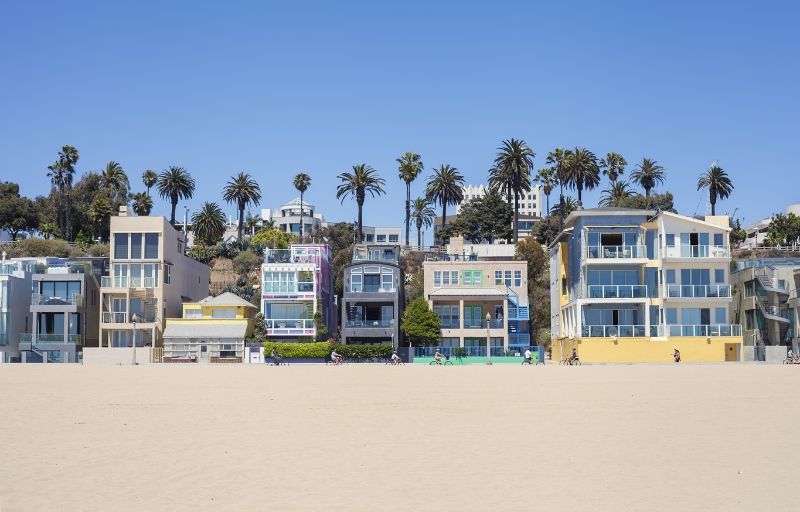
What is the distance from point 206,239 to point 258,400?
91.4 m

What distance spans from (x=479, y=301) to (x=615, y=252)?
1262cm

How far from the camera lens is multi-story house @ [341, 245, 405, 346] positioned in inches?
2940

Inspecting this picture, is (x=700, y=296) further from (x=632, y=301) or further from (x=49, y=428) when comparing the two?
(x=49, y=428)

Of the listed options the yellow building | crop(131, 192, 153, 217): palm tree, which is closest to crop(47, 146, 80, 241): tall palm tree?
crop(131, 192, 153, 217): palm tree

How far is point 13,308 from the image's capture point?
73.2m

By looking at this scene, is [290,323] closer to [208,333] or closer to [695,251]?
[208,333]

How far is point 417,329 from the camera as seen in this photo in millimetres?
72312

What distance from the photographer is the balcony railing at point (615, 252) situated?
6703 cm

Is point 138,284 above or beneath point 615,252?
beneath

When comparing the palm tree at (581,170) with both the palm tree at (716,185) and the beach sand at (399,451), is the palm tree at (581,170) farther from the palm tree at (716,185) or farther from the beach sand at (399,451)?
the beach sand at (399,451)

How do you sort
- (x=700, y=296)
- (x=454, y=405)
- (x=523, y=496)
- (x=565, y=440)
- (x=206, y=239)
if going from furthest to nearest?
1. (x=206, y=239)
2. (x=700, y=296)
3. (x=454, y=405)
4. (x=565, y=440)
5. (x=523, y=496)

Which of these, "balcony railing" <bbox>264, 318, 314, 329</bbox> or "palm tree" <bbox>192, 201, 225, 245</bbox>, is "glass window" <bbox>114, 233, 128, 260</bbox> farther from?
"palm tree" <bbox>192, 201, 225, 245</bbox>

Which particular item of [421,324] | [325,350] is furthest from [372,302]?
[325,350]

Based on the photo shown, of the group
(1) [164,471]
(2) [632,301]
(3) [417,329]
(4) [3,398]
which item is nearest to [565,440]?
(1) [164,471]
